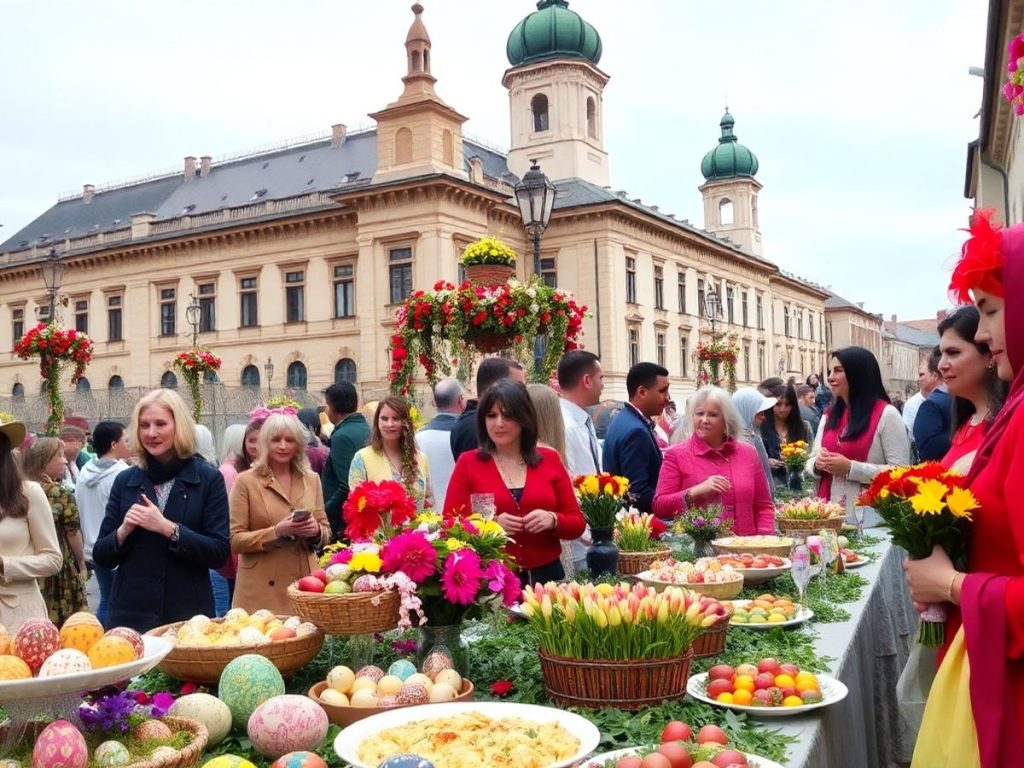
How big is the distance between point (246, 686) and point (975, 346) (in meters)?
3.50

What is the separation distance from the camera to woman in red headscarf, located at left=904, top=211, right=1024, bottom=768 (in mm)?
2359

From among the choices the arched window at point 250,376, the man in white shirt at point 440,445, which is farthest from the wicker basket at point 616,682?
the arched window at point 250,376

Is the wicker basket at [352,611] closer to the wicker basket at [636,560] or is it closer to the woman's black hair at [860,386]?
the wicker basket at [636,560]

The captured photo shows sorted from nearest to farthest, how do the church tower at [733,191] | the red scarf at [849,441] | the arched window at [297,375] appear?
the red scarf at [849,441], the arched window at [297,375], the church tower at [733,191]

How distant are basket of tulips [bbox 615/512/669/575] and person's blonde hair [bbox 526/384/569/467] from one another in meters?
0.75

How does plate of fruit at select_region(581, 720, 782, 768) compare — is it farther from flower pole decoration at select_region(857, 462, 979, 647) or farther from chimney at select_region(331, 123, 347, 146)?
chimney at select_region(331, 123, 347, 146)

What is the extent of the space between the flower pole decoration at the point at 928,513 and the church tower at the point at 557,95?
146ft

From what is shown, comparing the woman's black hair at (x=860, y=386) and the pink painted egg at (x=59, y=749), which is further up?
the woman's black hair at (x=860, y=386)

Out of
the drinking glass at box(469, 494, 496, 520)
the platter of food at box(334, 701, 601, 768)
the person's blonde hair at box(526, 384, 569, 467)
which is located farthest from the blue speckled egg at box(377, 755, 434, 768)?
the person's blonde hair at box(526, 384, 569, 467)

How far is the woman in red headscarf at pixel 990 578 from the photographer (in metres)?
2.36

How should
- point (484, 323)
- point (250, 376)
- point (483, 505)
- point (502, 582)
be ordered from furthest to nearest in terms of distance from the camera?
1. point (250, 376)
2. point (484, 323)
3. point (483, 505)
4. point (502, 582)

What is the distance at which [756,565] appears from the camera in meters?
4.69

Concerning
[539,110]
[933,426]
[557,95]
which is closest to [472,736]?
[933,426]

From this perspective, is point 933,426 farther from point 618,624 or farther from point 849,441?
point 618,624
